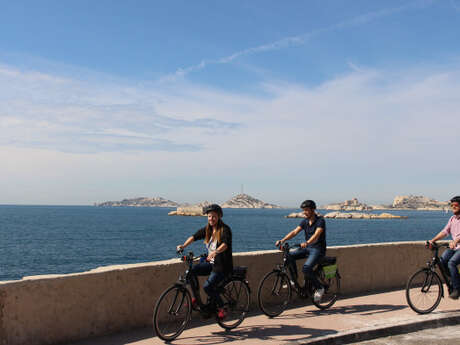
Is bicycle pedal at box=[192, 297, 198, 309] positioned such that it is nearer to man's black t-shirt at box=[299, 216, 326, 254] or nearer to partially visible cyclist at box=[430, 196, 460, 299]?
man's black t-shirt at box=[299, 216, 326, 254]

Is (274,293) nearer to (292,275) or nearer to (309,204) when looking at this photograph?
(292,275)

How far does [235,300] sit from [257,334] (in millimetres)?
548

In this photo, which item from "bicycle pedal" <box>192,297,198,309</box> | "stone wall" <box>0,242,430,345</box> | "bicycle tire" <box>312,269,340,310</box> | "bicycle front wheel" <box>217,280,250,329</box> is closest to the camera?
"stone wall" <box>0,242,430,345</box>

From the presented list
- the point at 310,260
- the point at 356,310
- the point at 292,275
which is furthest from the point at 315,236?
the point at 356,310

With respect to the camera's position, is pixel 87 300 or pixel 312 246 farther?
pixel 312 246

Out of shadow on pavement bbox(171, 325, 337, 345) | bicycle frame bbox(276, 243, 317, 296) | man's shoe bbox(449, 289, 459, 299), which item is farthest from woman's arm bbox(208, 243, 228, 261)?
man's shoe bbox(449, 289, 459, 299)

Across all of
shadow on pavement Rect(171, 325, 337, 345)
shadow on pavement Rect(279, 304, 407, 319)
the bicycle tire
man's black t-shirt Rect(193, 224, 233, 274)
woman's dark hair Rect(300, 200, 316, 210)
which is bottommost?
shadow on pavement Rect(171, 325, 337, 345)

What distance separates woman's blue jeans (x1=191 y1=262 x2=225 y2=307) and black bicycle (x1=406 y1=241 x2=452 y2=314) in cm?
282

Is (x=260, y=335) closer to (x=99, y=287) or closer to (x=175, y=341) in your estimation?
(x=175, y=341)

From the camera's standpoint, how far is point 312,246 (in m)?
6.92

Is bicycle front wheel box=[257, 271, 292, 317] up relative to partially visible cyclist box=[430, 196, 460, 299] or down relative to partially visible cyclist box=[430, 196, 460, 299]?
down

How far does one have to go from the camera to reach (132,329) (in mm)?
5820

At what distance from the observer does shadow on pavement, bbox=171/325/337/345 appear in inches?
214

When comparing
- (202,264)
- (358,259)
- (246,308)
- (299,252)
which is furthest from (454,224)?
(202,264)
